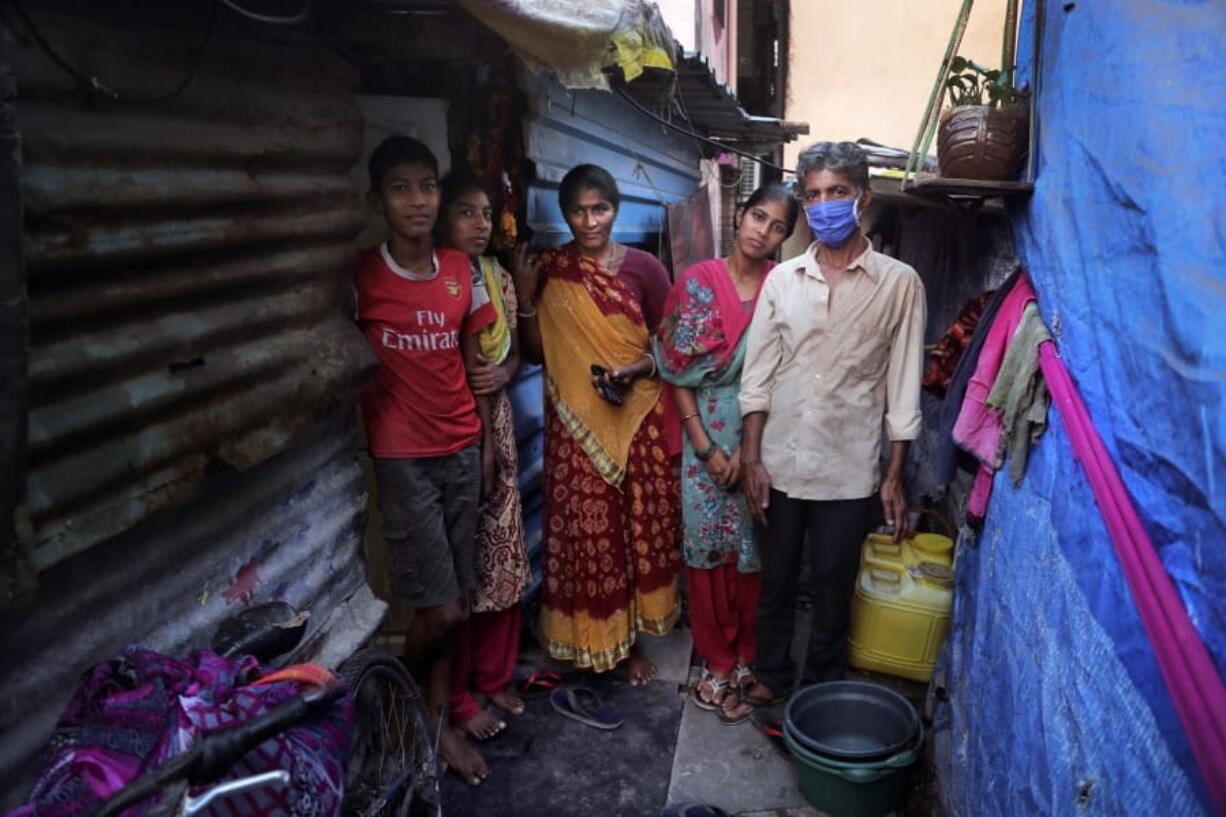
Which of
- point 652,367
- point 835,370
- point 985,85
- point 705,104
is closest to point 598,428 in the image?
point 652,367

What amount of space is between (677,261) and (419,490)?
11.7 feet

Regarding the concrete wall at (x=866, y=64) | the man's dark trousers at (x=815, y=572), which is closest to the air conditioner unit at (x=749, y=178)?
the concrete wall at (x=866, y=64)

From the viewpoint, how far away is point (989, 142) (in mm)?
2779

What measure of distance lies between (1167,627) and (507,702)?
3.03 metres

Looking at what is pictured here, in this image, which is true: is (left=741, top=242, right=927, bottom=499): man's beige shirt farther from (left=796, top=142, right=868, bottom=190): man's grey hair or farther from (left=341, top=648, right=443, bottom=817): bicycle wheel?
(left=341, top=648, right=443, bottom=817): bicycle wheel

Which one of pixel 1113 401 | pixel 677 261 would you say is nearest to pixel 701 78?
pixel 677 261

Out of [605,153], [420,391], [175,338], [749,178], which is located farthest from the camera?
[749,178]

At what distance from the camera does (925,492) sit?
5473mm

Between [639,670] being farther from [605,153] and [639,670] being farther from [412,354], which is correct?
[605,153]

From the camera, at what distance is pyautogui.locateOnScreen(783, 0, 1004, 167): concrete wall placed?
43.4 ft

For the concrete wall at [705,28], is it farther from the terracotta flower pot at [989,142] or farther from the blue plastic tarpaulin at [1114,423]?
the blue plastic tarpaulin at [1114,423]

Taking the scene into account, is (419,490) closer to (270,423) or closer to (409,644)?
(409,644)

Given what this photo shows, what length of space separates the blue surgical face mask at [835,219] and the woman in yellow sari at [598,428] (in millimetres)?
971

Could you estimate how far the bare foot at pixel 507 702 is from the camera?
3840mm
